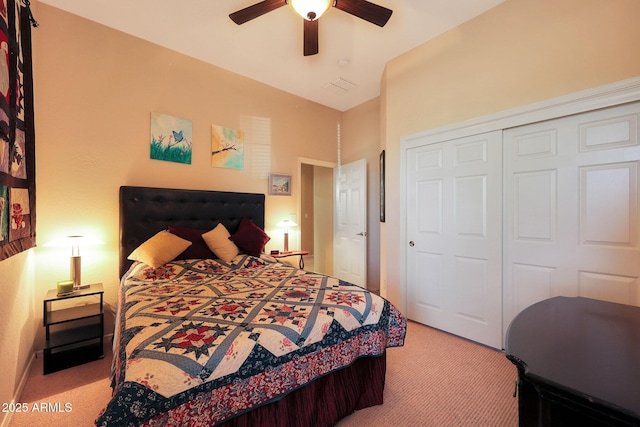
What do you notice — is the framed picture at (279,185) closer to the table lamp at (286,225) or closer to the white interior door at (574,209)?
the table lamp at (286,225)

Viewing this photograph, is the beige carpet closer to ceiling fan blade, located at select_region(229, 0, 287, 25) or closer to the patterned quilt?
the patterned quilt

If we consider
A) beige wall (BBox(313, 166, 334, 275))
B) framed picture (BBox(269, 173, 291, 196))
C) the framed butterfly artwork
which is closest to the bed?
the framed butterfly artwork

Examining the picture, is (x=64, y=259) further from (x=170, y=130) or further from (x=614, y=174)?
(x=614, y=174)

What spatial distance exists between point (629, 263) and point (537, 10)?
6.81ft

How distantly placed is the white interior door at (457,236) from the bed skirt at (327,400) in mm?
1354

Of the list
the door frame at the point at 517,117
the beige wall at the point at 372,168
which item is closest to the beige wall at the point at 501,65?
the door frame at the point at 517,117

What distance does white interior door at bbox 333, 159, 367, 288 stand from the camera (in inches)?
161

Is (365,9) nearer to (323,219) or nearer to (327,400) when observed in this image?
(327,400)

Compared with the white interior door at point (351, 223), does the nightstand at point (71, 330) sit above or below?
below

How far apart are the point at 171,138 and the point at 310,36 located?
6.19 ft

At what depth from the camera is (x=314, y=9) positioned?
1.77m

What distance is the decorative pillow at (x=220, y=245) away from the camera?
2.80 meters

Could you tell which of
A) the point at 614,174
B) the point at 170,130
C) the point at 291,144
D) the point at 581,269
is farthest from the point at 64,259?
the point at 614,174

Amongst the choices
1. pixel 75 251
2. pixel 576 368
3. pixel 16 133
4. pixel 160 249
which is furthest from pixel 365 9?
pixel 75 251
